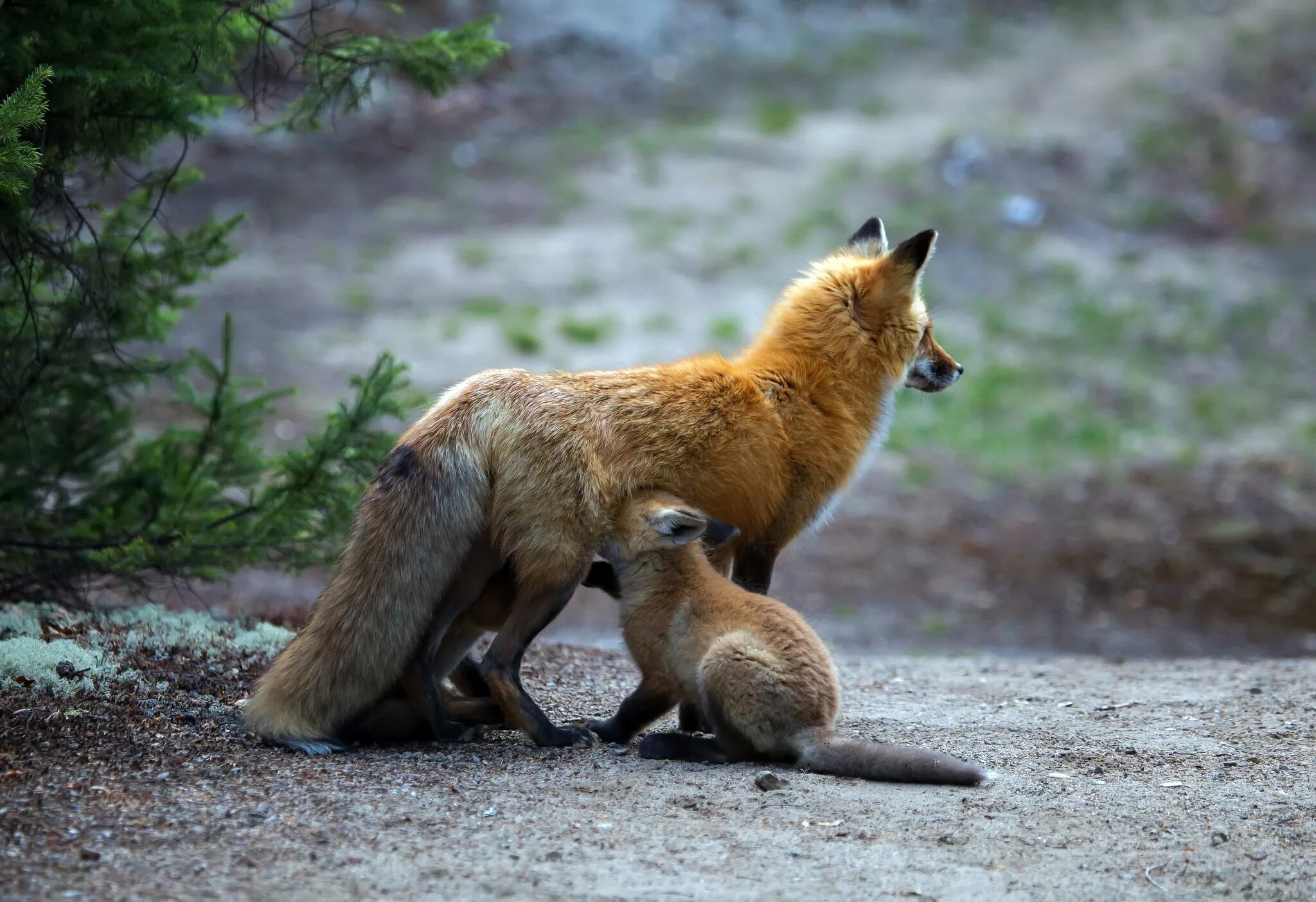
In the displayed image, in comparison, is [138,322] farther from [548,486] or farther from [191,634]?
[548,486]

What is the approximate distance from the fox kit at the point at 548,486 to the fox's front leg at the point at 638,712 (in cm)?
12

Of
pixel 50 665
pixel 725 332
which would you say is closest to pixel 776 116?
pixel 725 332

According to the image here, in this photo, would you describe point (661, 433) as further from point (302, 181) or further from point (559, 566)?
point (302, 181)

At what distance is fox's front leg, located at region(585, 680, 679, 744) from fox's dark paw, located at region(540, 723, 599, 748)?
91mm

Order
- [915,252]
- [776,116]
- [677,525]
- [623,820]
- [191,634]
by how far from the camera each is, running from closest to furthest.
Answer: [623,820], [677,525], [915,252], [191,634], [776,116]

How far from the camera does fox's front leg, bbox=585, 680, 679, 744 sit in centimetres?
599

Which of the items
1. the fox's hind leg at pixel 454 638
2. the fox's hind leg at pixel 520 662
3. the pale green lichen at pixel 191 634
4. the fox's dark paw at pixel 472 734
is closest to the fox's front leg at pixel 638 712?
the fox's hind leg at pixel 520 662

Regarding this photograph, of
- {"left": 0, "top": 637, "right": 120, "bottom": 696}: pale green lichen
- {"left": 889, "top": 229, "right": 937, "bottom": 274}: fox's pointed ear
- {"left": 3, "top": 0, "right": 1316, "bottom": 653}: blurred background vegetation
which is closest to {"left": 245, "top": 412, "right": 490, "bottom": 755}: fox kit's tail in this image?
{"left": 0, "top": 637, "right": 120, "bottom": 696}: pale green lichen

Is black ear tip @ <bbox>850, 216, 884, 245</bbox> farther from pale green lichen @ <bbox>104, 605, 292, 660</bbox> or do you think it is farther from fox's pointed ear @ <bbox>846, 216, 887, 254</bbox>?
pale green lichen @ <bbox>104, 605, 292, 660</bbox>

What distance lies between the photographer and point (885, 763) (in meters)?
5.50

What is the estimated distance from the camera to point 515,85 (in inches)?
889

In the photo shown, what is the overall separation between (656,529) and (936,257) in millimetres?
13811

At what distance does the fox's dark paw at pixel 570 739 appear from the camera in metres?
6.01

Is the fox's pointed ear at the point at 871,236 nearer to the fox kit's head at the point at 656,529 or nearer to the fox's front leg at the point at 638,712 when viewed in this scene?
the fox kit's head at the point at 656,529
